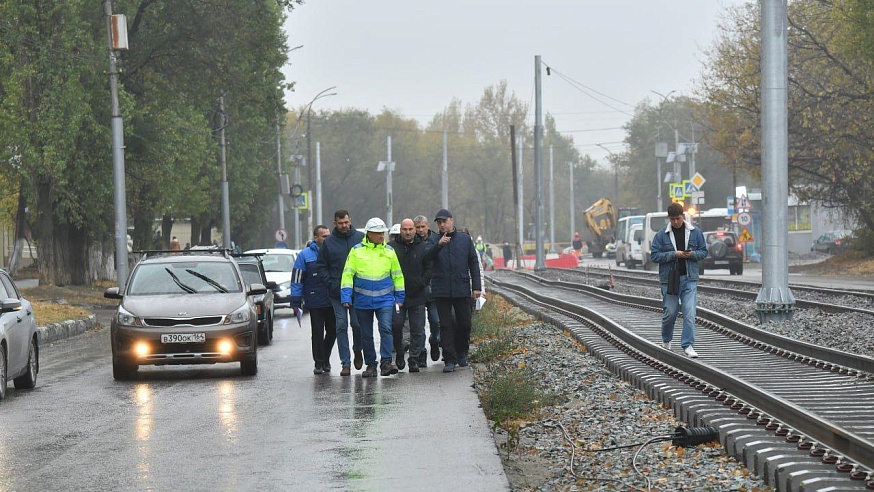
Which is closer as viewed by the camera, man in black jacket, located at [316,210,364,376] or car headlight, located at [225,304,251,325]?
man in black jacket, located at [316,210,364,376]

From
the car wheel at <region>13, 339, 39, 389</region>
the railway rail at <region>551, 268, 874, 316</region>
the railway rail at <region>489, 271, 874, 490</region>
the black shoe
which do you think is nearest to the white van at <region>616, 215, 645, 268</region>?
the railway rail at <region>551, 268, 874, 316</region>

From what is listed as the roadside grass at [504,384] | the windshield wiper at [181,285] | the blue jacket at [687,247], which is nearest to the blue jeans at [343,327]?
the roadside grass at [504,384]

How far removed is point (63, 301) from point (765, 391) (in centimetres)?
2594

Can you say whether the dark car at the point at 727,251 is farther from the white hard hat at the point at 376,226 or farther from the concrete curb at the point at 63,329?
the white hard hat at the point at 376,226

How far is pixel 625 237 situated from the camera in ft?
236

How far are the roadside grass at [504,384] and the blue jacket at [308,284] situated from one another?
206 cm

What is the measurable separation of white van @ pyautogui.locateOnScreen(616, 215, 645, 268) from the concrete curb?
137 feet

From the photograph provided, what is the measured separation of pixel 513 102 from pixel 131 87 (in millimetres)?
91343

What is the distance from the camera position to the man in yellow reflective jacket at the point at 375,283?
1561 cm

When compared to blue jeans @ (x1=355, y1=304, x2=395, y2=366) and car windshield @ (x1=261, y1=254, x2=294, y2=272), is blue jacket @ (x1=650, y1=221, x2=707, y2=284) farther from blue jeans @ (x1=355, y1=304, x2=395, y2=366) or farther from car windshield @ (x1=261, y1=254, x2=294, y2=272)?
car windshield @ (x1=261, y1=254, x2=294, y2=272)

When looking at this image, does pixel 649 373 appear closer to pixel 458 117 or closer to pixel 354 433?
pixel 354 433

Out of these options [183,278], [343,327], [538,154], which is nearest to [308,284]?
[343,327]

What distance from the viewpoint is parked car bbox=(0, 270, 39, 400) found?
46.8 ft

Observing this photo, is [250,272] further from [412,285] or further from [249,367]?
[412,285]
